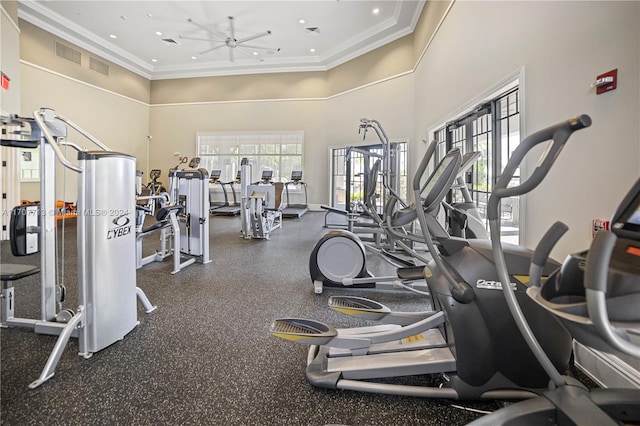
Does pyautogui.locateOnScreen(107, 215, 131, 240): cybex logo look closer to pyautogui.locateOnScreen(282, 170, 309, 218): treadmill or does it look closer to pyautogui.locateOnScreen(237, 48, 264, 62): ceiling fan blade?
pyautogui.locateOnScreen(282, 170, 309, 218): treadmill

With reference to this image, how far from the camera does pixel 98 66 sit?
10188mm

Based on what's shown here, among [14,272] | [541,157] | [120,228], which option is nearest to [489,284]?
[541,157]

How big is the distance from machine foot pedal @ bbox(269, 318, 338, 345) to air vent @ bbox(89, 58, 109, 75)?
1223cm

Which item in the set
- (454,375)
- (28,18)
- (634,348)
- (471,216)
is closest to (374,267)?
(471,216)

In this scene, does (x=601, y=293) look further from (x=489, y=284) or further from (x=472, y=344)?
(x=472, y=344)

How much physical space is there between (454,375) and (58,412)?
6.24ft

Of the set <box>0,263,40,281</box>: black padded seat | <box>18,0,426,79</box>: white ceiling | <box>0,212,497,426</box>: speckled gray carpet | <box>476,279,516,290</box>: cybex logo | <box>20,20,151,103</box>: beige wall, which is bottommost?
<box>0,212,497,426</box>: speckled gray carpet

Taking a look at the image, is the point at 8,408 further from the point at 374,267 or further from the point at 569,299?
the point at 374,267

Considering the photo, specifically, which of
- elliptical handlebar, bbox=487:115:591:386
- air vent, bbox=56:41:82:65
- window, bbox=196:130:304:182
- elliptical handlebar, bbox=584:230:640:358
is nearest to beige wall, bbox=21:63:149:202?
air vent, bbox=56:41:82:65

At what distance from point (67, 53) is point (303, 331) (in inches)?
470

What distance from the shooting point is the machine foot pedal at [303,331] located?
161 cm

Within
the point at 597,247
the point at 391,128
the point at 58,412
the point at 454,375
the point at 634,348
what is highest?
the point at 391,128

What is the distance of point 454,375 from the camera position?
149 centimetres

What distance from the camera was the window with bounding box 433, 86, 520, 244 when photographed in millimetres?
3709
